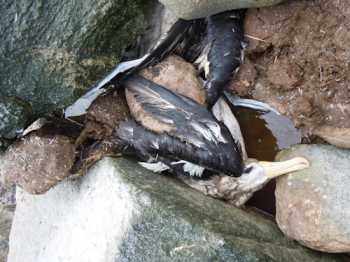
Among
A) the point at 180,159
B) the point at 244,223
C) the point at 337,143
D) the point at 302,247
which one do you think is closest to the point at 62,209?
the point at 180,159

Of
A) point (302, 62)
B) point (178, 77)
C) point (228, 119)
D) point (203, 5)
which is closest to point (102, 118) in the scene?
point (178, 77)

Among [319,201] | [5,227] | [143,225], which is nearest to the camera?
[143,225]

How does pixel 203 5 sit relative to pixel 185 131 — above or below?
above

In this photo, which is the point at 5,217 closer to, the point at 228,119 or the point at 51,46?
the point at 51,46

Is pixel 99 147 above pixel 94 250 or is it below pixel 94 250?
above

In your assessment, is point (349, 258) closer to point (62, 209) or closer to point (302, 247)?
point (302, 247)

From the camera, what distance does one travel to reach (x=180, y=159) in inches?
97.7

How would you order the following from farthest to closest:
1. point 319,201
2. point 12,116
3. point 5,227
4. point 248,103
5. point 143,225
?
point 5,227
point 248,103
point 12,116
point 319,201
point 143,225

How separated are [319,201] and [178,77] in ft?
3.05

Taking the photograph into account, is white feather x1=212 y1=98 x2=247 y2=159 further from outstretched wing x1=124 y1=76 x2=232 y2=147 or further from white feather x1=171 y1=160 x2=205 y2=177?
white feather x1=171 y1=160 x2=205 y2=177

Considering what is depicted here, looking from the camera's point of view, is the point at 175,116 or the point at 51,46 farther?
the point at 175,116

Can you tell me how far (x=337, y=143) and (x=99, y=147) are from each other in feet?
3.85

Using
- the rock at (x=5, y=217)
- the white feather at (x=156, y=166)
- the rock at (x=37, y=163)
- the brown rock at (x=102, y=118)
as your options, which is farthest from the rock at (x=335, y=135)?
the rock at (x=5, y=217)

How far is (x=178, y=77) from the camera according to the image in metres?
2.57
